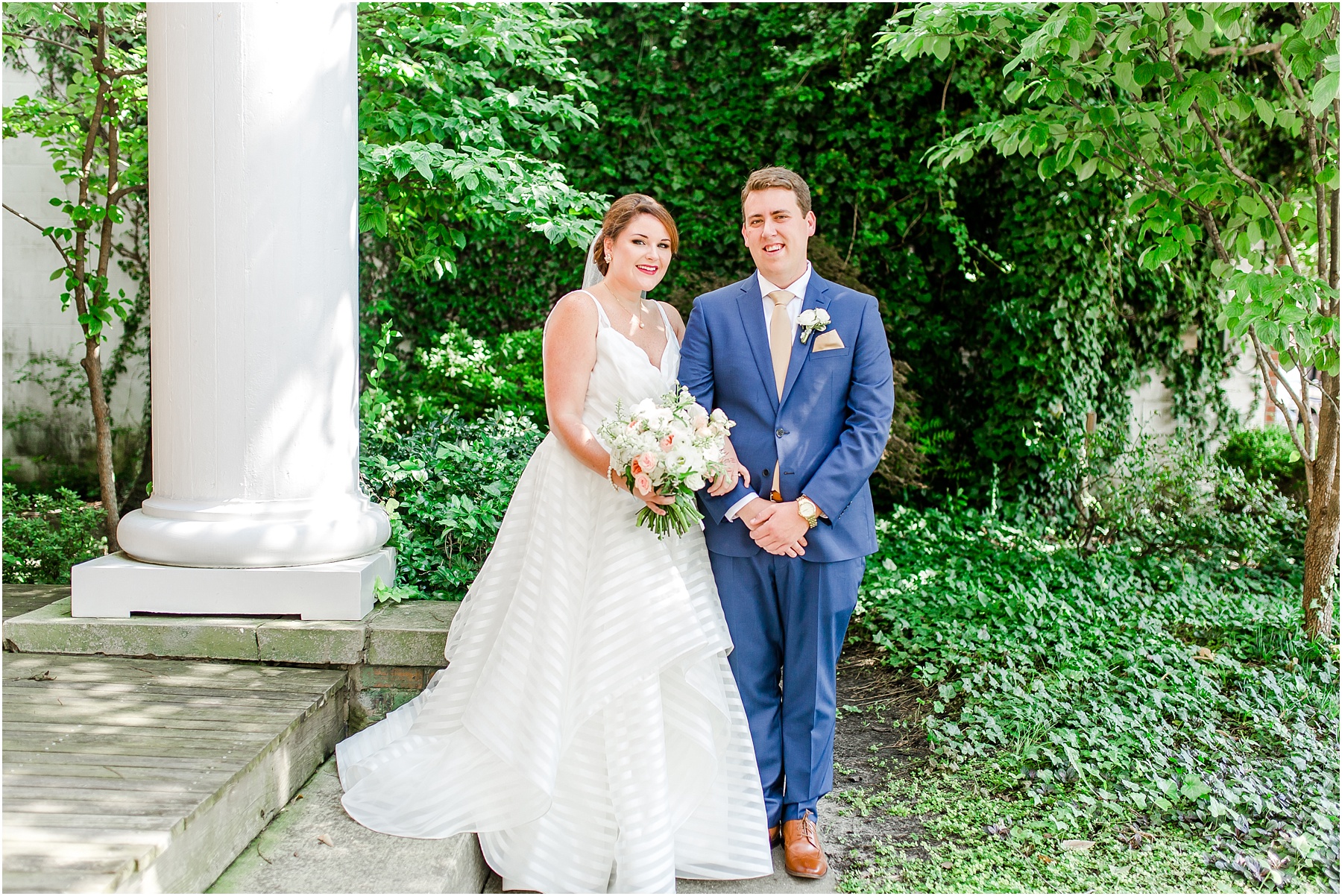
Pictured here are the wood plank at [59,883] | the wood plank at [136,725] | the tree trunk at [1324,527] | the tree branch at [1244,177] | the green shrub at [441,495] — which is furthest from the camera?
the tree trunk at [1324,527]

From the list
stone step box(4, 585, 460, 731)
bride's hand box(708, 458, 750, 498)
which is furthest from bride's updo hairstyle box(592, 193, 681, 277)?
stone step box(4, 585, 460, 731)

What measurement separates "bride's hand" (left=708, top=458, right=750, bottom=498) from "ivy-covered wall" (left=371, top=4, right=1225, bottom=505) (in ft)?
14.0

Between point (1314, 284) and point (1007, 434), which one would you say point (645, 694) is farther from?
point (1007, 434)

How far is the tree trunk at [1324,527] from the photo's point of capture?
4457 millimetres

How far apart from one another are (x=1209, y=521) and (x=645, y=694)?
17.2 feet

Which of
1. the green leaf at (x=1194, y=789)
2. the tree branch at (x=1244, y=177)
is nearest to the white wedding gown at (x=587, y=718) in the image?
the green leaf at (x=1194, y=789)

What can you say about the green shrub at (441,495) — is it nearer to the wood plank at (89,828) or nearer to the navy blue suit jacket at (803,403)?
the navy blue suit jacket at (803,403)

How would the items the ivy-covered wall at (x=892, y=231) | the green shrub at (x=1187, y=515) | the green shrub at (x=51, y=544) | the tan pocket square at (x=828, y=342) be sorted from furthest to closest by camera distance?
the ivy-covered wall at (x=892, y=231), the green shrub at (x=1187, y=515), the green shrub at (x=51, y=544), the tan pocket square at (x=828, y=342)

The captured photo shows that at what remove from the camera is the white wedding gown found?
2486 millimetres

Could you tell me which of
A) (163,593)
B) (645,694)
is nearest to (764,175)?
(645,694)

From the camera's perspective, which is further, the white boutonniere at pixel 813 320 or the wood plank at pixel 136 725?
the white boutonniere at pixel 813 320

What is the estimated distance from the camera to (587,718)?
98.9 inches

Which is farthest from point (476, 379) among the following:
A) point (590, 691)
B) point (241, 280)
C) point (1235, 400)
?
point (1235, 400)

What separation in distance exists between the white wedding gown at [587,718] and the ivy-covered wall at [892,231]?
14.0 feet
